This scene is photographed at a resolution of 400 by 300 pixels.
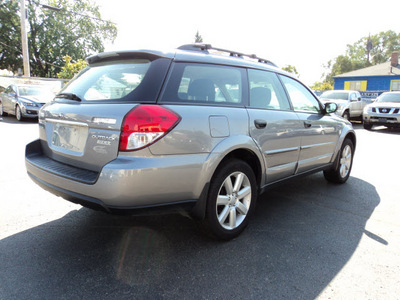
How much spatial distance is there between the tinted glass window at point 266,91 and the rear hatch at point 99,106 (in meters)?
1.07

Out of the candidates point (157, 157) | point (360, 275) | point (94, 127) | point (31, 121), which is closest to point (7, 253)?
point (94, 127)

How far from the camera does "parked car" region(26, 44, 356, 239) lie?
2.26 m

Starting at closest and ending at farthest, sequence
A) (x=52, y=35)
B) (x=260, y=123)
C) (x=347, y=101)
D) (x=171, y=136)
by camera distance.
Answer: (x=171, y=136)
(x=260, y=123)
(x=347, y=101)
(x=52, y=35)

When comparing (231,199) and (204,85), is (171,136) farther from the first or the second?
(231,199)

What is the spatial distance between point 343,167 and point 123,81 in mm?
3765

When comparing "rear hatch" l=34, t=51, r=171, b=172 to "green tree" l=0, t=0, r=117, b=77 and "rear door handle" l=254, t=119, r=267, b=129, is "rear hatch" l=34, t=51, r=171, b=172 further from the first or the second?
"green tree" l=0, t=0, r=117, b=77

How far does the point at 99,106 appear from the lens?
243cm

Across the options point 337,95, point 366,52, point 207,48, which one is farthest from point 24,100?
point 366,52

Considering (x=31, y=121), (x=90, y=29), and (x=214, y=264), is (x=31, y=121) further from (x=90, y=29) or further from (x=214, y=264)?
(x=90, y=29)

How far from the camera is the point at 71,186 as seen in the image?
2430mm

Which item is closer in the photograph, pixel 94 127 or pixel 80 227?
pixel 94 127

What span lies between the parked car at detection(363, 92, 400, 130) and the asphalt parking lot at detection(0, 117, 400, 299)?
9577mm

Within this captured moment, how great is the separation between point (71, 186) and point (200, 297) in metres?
1.26

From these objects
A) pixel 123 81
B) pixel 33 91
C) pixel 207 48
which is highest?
pixel 207 48
